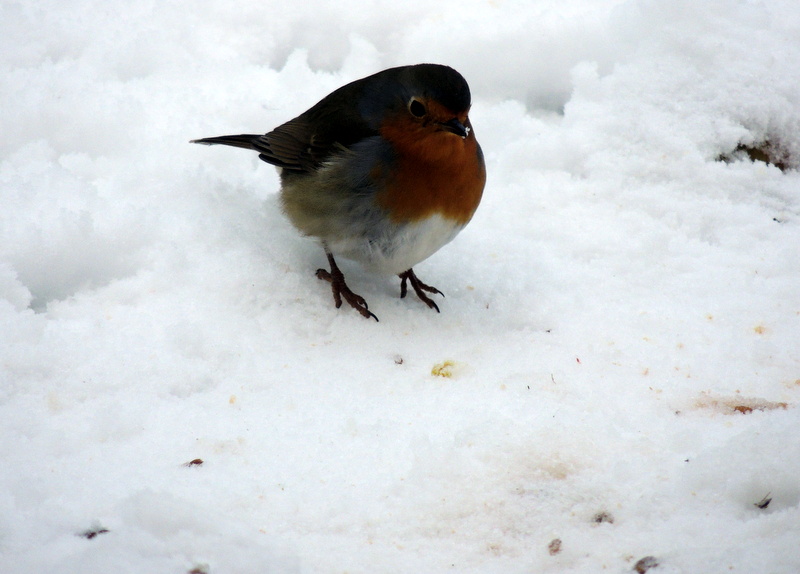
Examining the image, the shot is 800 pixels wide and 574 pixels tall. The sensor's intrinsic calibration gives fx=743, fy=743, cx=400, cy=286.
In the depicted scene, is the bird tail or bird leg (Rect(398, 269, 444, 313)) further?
the bird tail

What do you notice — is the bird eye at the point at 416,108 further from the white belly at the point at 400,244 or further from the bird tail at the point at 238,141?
the bird tail at the point at 238,141

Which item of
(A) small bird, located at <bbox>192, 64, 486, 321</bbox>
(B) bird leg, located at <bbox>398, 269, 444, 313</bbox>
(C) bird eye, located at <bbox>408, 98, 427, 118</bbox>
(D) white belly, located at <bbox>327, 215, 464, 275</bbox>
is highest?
(C) bird eye, located at <bbox>408, 98, 427, 118</bbox>

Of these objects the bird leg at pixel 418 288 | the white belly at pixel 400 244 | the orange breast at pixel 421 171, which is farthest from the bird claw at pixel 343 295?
the orange breast at pixel 421 171

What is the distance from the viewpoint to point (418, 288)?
3547 mm

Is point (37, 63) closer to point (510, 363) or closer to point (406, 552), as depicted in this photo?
point (510, 363)

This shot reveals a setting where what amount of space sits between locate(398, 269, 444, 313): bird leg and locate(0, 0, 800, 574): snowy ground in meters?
0.06

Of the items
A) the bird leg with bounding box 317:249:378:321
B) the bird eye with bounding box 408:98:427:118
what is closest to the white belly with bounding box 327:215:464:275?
the bird leg with bounding box 317:249:378:321

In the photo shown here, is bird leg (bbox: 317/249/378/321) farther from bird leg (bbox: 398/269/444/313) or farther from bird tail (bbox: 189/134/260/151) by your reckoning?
bird tail (bbox: 189/134/260/151)

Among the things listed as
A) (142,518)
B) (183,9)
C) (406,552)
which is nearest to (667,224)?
(406,552)

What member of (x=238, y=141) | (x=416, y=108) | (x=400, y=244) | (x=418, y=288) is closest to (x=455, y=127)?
(x=416, y=108)

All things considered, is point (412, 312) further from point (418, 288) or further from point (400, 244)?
point (400, 244)

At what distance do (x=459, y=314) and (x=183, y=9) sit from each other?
3119mm

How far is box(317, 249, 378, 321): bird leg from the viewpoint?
3.36 metres

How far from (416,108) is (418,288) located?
875 millimetres
